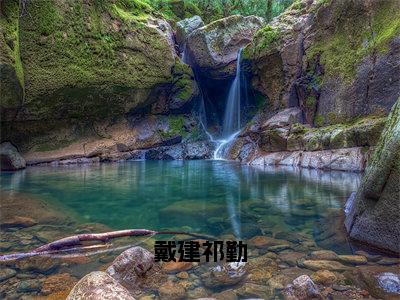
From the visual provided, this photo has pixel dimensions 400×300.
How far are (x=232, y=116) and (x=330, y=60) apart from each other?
8346 millimetres

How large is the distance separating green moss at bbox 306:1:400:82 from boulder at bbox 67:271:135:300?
Result: 46.6 ft

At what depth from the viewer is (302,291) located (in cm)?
279

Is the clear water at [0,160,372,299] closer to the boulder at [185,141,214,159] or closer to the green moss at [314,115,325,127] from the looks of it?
the green moss at [314,115,325,127]

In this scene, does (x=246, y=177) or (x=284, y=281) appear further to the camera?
(x=246, y=177)

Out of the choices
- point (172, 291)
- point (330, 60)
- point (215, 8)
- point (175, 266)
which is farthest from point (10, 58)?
point (215, 8)

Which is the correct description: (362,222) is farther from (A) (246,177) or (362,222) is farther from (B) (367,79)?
(B) (367,79)

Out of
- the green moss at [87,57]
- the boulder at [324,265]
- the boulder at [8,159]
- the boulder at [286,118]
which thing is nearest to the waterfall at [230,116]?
the boulder at [286,118]

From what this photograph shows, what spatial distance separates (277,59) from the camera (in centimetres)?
1902

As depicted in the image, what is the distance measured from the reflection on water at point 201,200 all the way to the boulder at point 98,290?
2.87 meters

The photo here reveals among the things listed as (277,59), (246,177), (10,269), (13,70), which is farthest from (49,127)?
(10,269)

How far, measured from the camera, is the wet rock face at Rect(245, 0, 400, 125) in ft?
42.6

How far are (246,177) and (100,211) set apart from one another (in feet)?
20.6

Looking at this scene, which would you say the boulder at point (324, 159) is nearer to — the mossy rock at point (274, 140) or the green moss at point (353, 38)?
the mossy rock at point (274, 140)

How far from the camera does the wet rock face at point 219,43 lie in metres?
21.4
